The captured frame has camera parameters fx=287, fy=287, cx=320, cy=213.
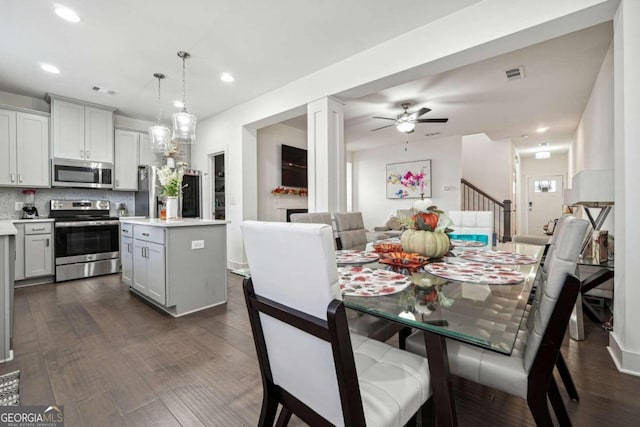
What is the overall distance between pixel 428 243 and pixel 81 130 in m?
5.29

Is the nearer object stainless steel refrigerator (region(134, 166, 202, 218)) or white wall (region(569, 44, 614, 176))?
white wall (region(569, 44, 614, 176))

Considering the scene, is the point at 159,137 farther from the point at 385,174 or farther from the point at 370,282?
the point at 385,174

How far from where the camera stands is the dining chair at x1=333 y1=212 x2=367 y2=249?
108 inches

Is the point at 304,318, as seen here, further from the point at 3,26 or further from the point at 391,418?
the point at 3,26

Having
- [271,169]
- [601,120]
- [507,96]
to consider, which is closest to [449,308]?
[601,120]

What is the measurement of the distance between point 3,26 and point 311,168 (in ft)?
10.5

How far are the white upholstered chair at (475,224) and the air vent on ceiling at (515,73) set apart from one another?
6.18ft

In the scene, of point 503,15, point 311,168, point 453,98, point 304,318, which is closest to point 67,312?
point 311,168

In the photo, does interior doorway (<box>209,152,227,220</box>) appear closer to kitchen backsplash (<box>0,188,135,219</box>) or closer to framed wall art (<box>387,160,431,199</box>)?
kitchen backsplash (<box>0,188,135,219</box>)

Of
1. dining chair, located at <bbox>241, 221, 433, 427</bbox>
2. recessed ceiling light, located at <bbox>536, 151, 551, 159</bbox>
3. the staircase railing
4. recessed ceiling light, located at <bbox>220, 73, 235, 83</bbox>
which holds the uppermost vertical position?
recessed ceiling light, located at <bbox>220, 73, 235, 83</bbox>

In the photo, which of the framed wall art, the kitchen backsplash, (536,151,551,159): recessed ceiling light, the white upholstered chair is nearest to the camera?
the white upholstered chair

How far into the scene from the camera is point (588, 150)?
4273 millimetres

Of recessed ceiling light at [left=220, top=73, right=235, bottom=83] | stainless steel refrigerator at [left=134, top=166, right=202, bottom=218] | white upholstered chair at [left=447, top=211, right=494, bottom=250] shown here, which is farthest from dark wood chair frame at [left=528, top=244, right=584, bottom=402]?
stainless steel refrigerator at [left=134, top=166, right=202, bottom=218]

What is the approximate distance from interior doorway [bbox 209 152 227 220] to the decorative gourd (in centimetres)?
423
